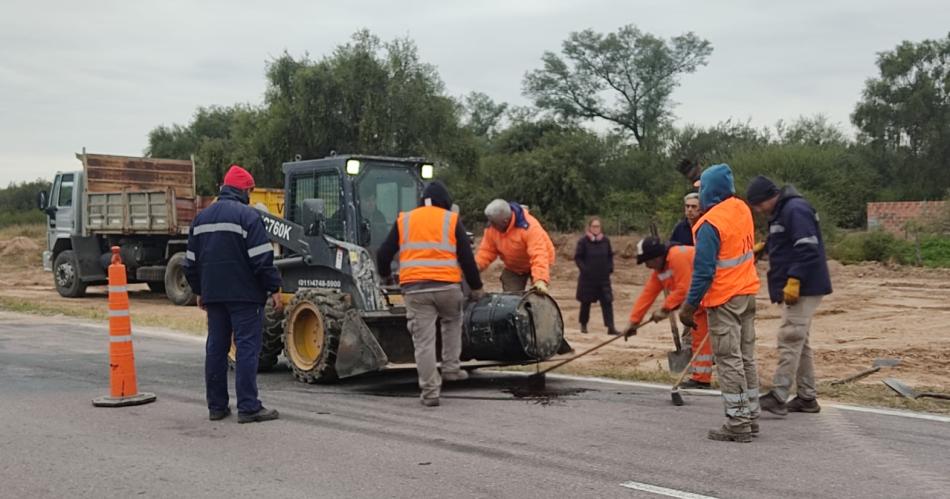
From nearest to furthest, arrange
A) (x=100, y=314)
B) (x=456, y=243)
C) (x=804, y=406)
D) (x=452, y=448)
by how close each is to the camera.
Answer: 1. (x=452, y=448)
2. (x=804, y=406)
3. (x=456, y=243)
4. (x=100, y=314)

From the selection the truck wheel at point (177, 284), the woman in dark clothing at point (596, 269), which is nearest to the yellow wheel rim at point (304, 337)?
the woman in dark clothing at point (596, 269)

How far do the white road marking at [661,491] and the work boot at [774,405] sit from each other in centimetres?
252

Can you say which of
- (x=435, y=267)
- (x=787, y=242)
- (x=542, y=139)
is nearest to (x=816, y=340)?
(x=787, y=242)

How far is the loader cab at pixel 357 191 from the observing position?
33.1 feet

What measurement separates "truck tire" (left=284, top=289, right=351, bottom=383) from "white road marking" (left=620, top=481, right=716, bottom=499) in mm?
4028

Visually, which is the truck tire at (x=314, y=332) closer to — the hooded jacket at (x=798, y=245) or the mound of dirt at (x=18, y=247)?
the hooded jacket at (x=798, y=245)

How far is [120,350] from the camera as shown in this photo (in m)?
8.52

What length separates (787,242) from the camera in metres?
7.95

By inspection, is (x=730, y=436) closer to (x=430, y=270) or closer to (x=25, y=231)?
(x=430, y=270)

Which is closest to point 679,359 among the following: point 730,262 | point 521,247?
point 521,247

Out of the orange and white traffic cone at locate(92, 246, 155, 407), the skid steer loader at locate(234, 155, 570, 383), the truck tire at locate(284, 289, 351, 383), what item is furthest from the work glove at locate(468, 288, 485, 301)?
the orange and white traffic cone at locate(92, 246, 155, 407)

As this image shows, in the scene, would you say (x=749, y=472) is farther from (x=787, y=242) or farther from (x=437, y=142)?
(x=437, y=142)

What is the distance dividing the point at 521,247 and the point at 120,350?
4034mm

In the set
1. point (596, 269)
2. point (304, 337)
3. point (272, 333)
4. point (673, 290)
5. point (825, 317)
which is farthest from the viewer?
point (825, 317)
